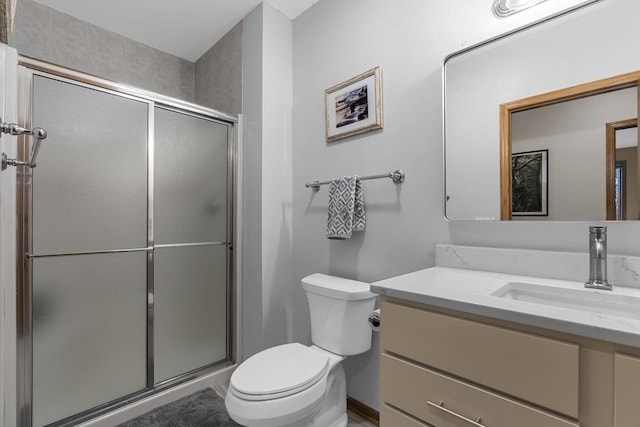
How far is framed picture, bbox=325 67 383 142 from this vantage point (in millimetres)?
1560

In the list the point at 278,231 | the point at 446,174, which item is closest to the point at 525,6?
the point at 446,174

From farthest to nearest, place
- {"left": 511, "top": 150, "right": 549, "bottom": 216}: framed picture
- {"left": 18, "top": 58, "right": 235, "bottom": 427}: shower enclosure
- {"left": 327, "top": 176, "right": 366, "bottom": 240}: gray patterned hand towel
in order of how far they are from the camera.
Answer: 1. {"left": 327, "top": 176, "right": 366, "bottom": 240}: gray patterned hand towel
2. {"left": 18, "top": 58, "right": 235, "bottom": 427}: shower enclosure
3. {"left": 511, "top": 150, "right": 549, "bottom": 216}: framed picture

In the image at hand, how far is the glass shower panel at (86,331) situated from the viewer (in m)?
1.40

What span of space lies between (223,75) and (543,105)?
2.07m

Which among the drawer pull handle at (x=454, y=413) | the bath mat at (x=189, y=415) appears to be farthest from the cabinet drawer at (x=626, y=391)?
the bath mat at (x=189, y=415)

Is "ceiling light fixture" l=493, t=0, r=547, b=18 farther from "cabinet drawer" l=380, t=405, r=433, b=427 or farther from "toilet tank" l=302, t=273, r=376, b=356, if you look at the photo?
"cabinet drawer" l=380, t=405, r=433, b=427

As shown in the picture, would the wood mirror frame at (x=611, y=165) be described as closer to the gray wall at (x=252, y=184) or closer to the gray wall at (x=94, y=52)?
the gray wall at (x=252, y=184)

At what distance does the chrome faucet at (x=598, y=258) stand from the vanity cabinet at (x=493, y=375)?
1.33ft

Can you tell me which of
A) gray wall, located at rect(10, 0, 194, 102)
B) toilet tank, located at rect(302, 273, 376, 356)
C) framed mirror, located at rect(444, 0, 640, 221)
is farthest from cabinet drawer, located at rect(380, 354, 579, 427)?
gray wall, located at rect(10, 0, 194, 102)

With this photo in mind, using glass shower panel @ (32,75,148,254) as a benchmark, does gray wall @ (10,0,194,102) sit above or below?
above

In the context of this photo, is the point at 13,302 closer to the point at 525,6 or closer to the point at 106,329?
the point at 106,329

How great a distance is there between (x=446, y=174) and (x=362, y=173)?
1.51 feet

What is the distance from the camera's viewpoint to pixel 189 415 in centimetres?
163

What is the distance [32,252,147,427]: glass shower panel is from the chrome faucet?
1.99 m
